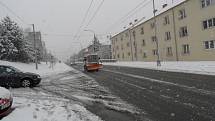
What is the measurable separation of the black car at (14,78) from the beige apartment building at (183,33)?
23223mm

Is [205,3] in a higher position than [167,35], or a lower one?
higher

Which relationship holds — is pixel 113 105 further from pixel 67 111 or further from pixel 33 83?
pixel 33 83

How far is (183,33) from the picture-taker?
40469 millimetres

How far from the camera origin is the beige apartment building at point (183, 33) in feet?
112

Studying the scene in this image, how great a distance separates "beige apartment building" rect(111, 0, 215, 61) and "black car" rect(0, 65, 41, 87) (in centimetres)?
2322

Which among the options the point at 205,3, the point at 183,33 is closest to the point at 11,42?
the point at 183,33

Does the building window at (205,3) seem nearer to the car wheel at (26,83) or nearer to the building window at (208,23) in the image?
the building window at (208,23)

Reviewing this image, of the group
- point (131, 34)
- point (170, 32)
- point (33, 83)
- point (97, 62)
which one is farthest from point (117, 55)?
point (33, 83)

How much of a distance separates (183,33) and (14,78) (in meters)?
28.7

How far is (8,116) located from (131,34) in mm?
60513

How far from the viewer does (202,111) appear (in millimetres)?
7859

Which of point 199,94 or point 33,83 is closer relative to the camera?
point 199,94

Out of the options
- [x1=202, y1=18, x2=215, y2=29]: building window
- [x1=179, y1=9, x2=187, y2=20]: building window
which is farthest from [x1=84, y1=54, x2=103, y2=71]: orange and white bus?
[x1=202, y1=18, x2=215, y2=29]: building window

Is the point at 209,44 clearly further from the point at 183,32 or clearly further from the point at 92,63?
the point at 92,63
